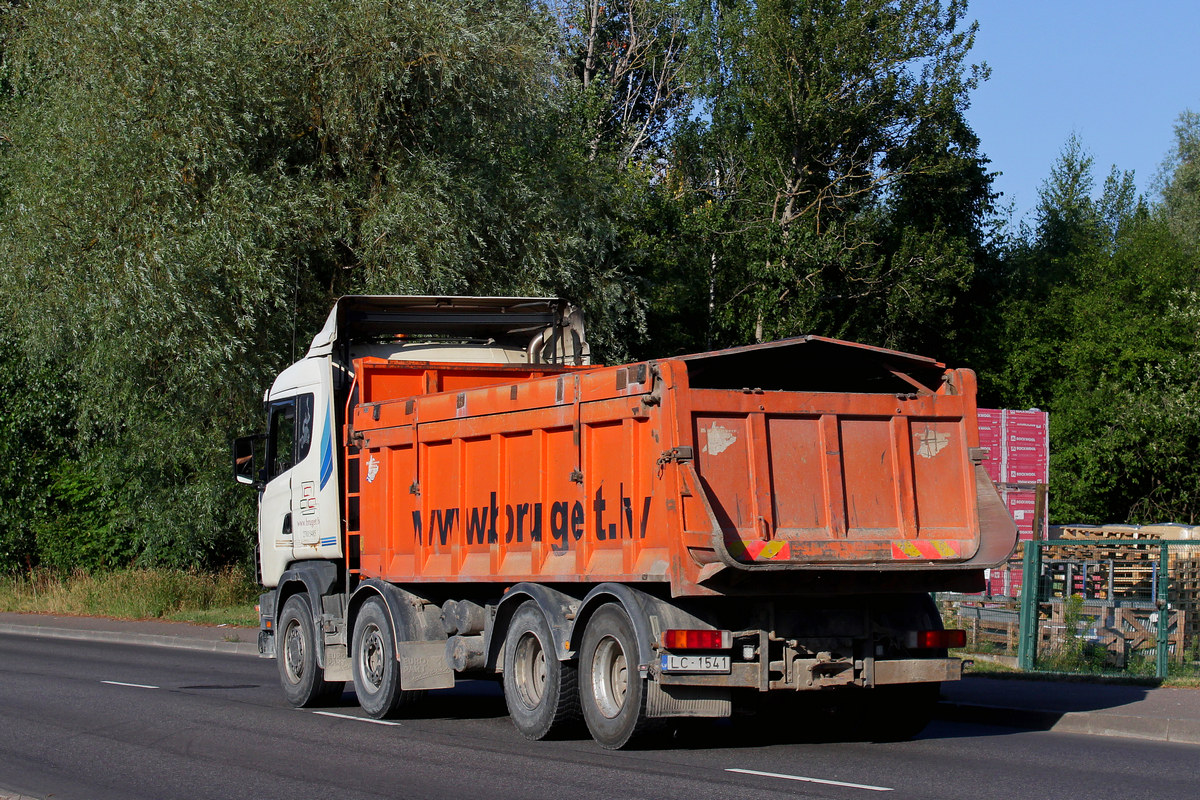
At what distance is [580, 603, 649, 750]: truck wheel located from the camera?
29.6ft

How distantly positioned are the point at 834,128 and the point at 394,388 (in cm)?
2340

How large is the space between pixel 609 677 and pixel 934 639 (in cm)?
233

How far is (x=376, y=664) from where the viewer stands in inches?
470

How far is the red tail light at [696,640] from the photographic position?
863 cm

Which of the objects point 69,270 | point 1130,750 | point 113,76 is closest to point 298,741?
point 1130,750

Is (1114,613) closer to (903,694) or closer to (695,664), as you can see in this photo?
(903,694)

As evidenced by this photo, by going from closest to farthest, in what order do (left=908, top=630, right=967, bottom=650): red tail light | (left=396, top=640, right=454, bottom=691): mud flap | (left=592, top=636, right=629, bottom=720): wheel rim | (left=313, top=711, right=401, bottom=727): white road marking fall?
(left=592, top=636, right=629, bottom=720): wheel rim → (left=908, top=630, right=967, bottom=650): red tail light → (left=396, top=640, right=454, bottom=691): mud flap → (left=313, top=711, right=401, bottom=727): white road marking

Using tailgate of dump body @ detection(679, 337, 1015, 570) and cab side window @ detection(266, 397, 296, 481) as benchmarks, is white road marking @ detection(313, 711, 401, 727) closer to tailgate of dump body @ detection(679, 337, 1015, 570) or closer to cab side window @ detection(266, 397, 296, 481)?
cab side window @ detection(266, 397, 296, 481)

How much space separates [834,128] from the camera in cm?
3366

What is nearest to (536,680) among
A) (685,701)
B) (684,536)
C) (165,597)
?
(685,701)

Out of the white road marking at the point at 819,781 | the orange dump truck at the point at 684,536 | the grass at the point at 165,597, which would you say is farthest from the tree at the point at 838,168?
the white road marking at the point at 819,781

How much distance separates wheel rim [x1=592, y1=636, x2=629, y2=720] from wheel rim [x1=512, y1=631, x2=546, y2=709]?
82 cm

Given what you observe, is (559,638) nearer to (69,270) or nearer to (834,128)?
(69,270)

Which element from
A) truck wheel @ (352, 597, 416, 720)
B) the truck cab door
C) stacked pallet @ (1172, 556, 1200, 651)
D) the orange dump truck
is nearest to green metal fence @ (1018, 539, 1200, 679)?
stacked pallet @ (1172, 556, 1200, 651)
